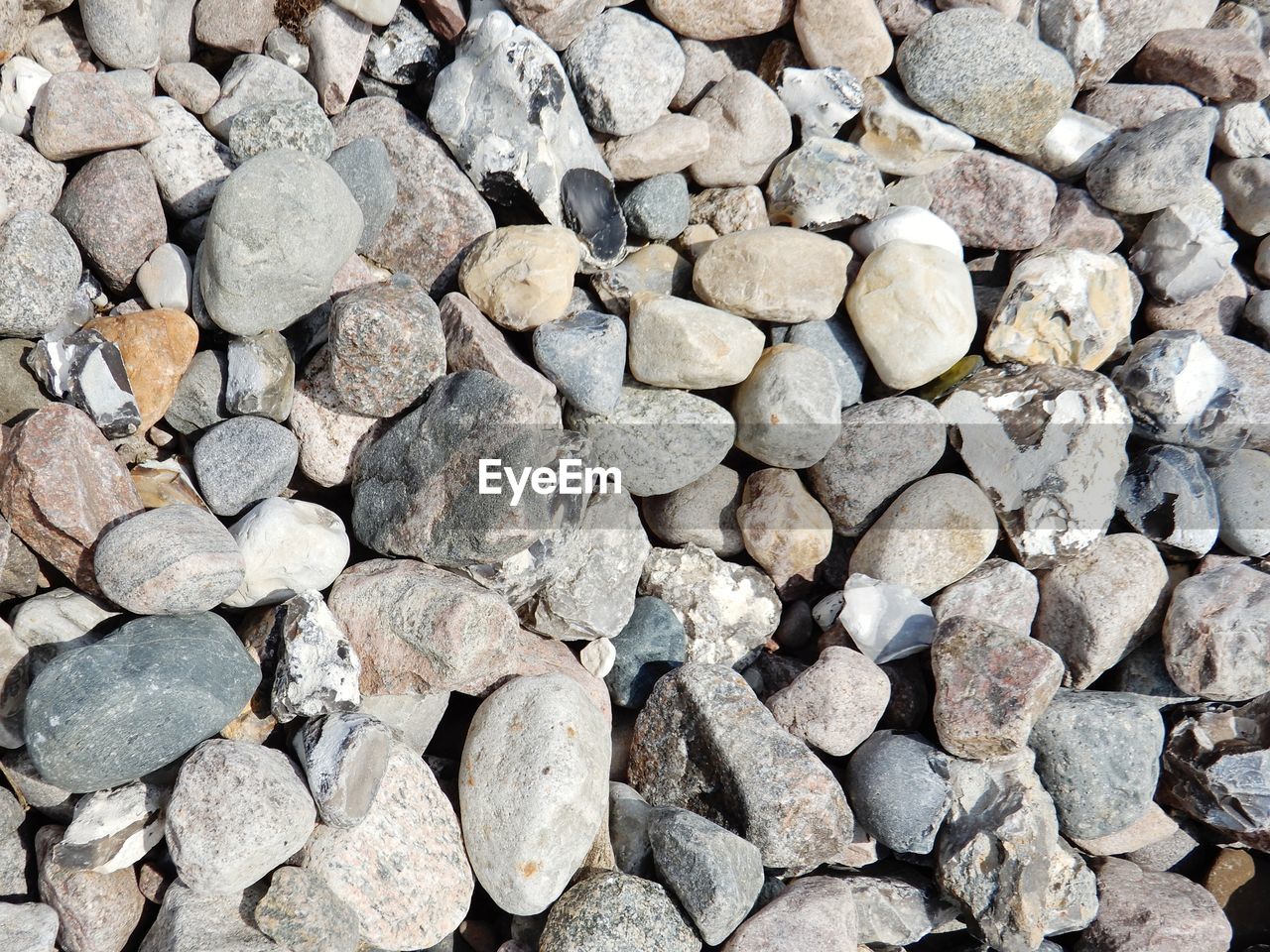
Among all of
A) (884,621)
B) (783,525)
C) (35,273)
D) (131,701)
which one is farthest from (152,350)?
(884,621)

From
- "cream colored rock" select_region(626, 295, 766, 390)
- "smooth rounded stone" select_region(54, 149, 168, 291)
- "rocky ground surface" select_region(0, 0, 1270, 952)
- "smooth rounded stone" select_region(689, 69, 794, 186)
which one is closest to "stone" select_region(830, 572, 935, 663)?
"rocky ground surface" select_region(0, 0, 1270, 952)

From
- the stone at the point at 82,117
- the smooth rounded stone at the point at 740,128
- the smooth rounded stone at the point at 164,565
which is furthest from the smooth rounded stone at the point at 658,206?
the smooth rounded stone at the point at 164,565

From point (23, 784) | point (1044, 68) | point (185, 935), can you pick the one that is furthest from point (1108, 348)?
point (23, 784)

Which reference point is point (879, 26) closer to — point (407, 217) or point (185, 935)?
point (407, 217)

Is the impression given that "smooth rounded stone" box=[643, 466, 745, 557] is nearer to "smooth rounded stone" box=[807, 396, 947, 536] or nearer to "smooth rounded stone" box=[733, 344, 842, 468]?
"smooth rounded stone" box=[733, 344, 842, 468]

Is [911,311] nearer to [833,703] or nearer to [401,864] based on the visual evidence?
[833,703]

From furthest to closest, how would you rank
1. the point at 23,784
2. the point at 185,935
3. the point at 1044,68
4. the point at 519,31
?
the point at 1044,68
the point at 519,31
the point at 23,784
the point at 185,935
